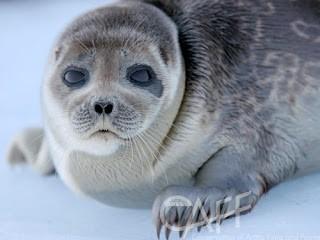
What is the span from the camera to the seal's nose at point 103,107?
7.71 ft

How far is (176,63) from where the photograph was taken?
8.58 feet

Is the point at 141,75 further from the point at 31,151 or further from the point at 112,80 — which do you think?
→ the point at 31,151

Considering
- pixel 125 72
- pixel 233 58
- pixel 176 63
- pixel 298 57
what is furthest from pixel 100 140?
pixel 298 57

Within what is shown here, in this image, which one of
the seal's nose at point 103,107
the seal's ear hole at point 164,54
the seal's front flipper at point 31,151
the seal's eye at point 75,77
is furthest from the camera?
the seal's front flipper at point 31,151

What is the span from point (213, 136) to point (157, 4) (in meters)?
0.51

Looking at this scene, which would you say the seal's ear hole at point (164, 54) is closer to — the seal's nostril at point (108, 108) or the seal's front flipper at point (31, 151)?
the seal's nostril at point (108, 108)

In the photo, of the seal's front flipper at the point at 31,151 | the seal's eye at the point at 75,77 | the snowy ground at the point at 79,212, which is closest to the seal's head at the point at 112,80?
the seal's eye at the point at 75,77

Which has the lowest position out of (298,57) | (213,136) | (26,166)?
(26,166)

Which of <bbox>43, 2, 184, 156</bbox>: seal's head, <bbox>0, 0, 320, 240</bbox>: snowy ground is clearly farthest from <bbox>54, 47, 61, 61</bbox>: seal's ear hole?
<bbox>0, 0, 320, 240</bbox>: snowy ground

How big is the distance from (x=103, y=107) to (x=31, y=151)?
39.8 inches

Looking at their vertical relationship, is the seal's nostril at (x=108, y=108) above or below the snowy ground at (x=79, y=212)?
above

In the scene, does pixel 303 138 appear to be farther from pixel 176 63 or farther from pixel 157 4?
pixel 157 4

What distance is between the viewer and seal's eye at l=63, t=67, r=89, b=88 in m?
2.47

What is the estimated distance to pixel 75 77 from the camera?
98.0 inches
